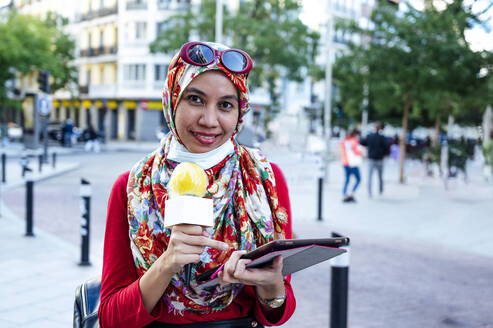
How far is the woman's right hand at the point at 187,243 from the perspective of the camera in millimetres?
1560

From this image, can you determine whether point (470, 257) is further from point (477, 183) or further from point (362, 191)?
point (477, 183)

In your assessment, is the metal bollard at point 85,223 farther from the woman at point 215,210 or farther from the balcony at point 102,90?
the balcony at point 102,90

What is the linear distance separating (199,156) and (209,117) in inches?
5.4

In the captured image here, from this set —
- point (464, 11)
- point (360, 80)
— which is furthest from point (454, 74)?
point (360, 80)

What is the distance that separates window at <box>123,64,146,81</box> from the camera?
172ft

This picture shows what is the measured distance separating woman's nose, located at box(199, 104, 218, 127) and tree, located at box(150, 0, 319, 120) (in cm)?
3153

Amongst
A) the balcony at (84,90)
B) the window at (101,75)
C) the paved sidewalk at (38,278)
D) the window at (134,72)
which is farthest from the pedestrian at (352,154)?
the balcony at (84,90)

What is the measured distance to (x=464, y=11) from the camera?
60.6ft

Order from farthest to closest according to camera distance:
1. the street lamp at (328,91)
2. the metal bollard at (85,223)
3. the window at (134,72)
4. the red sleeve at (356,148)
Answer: the window at (134,72), the street lamp at (328,91), the red sleeve at (356,148), the metal bollard at (85,223)

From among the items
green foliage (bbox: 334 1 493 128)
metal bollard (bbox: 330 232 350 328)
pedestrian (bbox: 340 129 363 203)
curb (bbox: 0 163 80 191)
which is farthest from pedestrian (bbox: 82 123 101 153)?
metal bollard (bbox: 330 232 350 328)

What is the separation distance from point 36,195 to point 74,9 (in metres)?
53.6

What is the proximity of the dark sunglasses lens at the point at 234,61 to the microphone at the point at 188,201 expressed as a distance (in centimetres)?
48

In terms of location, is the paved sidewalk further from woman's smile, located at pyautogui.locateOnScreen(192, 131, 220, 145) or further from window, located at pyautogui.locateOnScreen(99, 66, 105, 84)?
window, located at pyautogui.locateOnScreen(99, 66, 105, 84)

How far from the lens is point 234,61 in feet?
6.34
